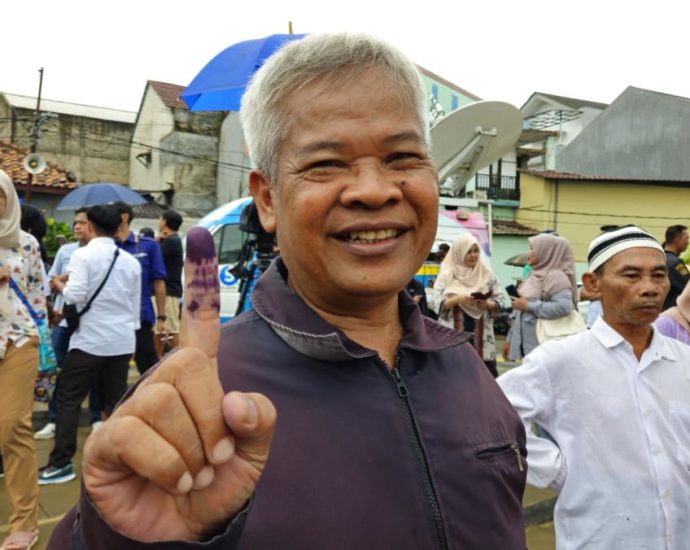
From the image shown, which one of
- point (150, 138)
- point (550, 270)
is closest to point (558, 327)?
point (550, 270)

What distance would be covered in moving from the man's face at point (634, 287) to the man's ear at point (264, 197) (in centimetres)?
173

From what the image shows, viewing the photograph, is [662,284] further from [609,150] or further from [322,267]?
[609,150]

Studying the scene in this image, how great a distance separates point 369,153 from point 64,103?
28830mm

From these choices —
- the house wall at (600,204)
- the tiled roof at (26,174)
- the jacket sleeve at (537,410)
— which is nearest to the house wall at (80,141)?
the tiled roof at (26,174)

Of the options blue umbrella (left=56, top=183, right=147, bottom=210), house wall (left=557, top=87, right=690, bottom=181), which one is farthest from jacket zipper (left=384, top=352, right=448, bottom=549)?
house wall (left=557, top=87, right=690, bottom=181)

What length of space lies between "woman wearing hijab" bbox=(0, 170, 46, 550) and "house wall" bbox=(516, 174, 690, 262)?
976 inches

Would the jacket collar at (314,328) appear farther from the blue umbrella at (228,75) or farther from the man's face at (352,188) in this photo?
the blue umbrella at (228,75)

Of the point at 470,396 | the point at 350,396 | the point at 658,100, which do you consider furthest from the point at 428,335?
the point at 658,100

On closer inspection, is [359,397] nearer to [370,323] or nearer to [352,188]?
[370,323]

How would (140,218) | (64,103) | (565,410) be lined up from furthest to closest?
(64,103) < (140,218) < (565,410)

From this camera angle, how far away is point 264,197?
140cm

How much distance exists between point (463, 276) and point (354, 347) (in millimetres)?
4816

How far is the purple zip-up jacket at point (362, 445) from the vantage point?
1104 mm

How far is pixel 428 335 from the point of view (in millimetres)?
1456
